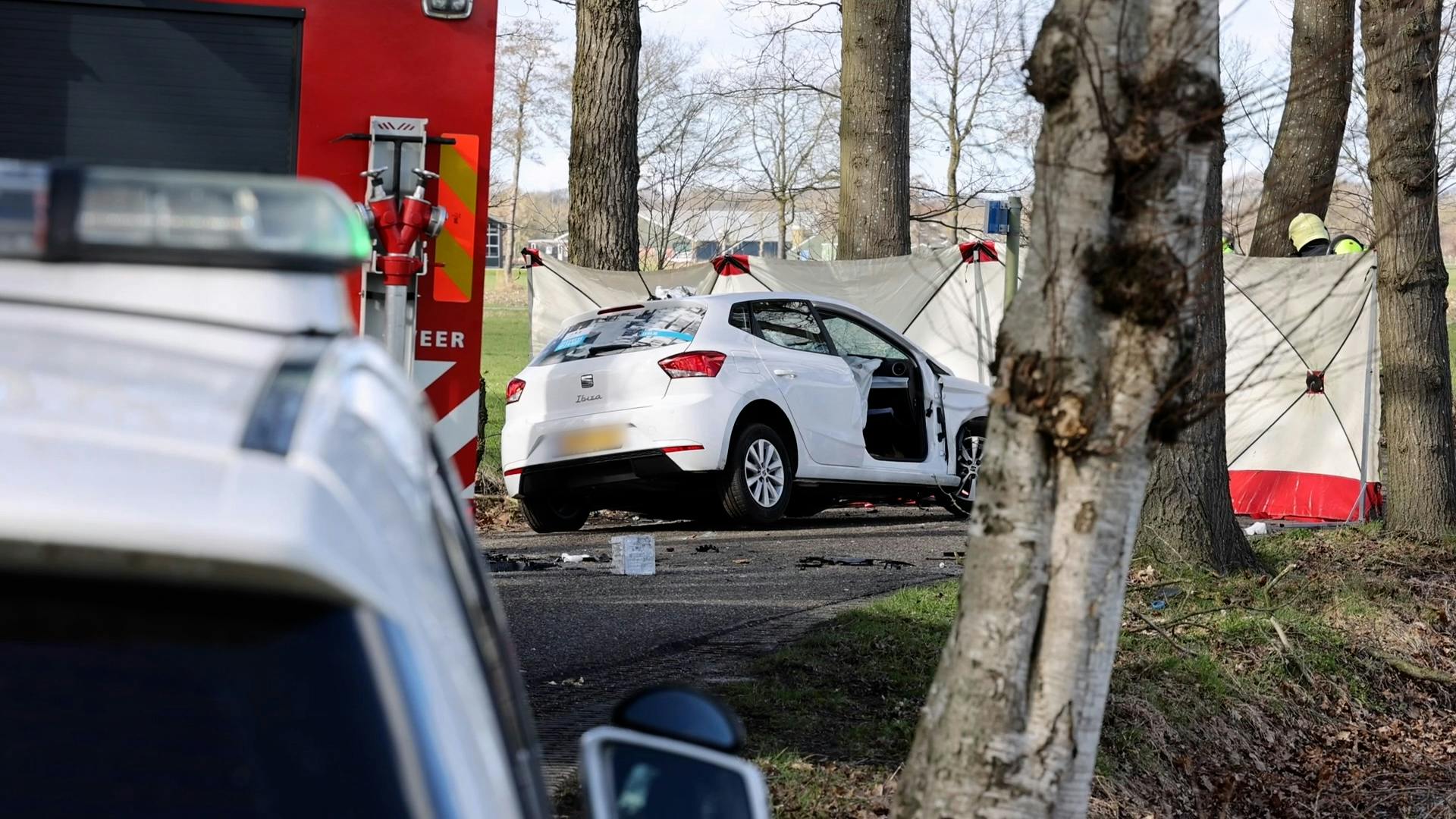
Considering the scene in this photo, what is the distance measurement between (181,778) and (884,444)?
11.2 metres

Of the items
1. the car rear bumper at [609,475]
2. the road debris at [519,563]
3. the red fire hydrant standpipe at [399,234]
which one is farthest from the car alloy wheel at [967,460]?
the red fire hydrant standpipe at [399,234]

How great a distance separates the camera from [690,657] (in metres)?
6.54

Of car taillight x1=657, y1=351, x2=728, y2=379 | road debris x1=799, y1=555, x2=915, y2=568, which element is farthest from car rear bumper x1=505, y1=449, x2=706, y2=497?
road debris x1=799, y1=555, x2=915, y2=568

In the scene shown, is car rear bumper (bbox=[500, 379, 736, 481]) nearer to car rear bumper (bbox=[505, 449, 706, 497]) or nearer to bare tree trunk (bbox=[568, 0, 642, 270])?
car rear bumper (bbox=[505, 449, 706, 497])

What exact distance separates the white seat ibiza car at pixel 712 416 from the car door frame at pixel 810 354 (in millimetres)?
11

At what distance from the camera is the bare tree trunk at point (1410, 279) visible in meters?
11.1

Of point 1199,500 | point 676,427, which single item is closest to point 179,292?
point 1199,500

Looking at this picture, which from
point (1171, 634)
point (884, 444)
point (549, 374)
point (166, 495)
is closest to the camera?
point (166, 495)

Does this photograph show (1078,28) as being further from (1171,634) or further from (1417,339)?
(1417,339)

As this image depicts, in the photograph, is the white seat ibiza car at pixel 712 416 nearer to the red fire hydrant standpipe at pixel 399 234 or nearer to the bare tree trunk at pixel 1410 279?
the bare tree trunk at pixel 1410 279

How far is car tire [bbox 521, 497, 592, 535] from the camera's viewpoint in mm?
11391

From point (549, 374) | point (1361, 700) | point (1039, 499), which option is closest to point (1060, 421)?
point (1039, 499)

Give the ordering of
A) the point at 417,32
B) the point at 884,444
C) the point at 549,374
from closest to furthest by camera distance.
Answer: the point at 417,32
the point at 549,374
the point at 884,444

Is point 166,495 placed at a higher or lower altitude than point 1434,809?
higher
